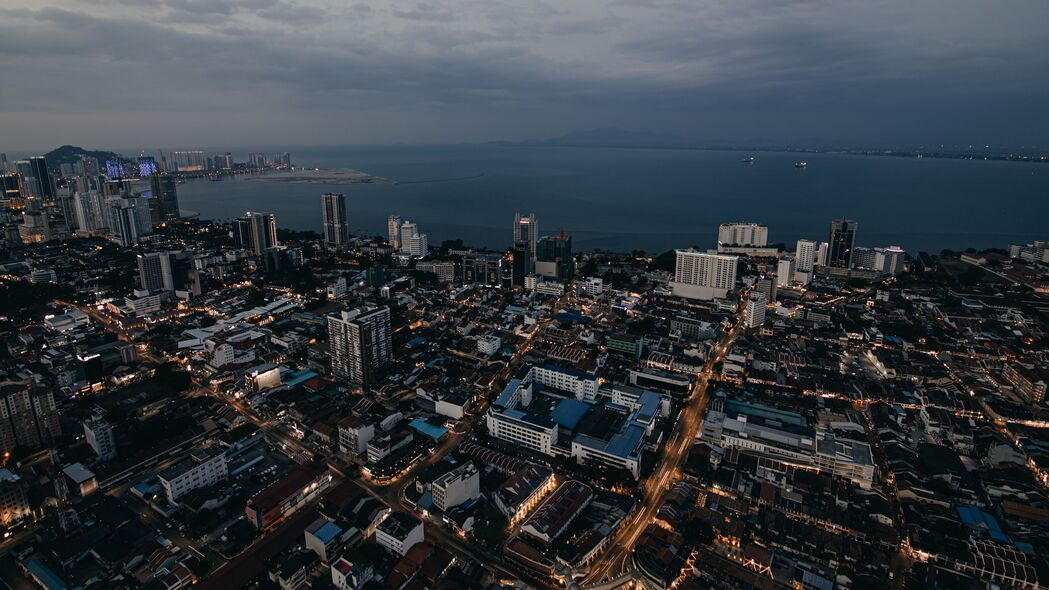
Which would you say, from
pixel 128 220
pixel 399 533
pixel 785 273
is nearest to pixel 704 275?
pixel 785 273

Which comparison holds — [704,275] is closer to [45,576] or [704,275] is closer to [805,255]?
[805,255]

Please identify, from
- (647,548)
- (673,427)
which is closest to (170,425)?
(647,548)

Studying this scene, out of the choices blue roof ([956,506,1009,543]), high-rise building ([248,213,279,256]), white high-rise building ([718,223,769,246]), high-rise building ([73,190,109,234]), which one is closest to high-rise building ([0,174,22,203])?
high-rise building ([73,190,109,234])

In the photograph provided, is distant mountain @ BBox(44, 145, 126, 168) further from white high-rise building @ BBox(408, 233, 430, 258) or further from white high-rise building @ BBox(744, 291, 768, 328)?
white high-rise building @ BBox(744, 291, 768, 328)

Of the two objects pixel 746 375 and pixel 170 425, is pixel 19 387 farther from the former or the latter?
pixel 746 375

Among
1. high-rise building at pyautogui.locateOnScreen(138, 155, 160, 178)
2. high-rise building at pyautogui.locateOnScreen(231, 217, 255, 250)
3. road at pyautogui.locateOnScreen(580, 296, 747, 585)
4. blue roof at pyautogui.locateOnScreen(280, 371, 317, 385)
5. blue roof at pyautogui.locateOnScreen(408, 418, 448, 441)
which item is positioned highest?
high-rise building at pyautogui.locateOnScreen(138, 155, 160, 178)

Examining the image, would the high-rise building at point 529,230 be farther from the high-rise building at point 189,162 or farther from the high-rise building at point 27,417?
the high-rise building at point 189,162
